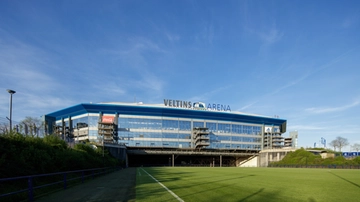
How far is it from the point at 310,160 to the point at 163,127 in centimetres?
5307

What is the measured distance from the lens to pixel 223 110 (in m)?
111

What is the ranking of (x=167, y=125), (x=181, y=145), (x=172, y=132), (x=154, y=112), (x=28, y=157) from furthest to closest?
1. (x=181, y=145)
2. (x=172, y=132)
3. (x=167, y=125)
4. (x=154, y=112)
5. (x=28, y=157)

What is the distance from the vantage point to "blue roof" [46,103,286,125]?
9412 centimetres

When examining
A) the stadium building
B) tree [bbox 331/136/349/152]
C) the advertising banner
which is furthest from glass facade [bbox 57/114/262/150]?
tree [bbox 331/136/349/152]

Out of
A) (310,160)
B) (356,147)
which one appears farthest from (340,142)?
(310,160)

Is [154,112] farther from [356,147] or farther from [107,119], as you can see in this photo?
[356,147]

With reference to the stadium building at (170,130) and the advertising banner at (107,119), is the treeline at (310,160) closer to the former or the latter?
the stadium building at (170,130)

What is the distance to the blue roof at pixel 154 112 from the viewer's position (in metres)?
94.1

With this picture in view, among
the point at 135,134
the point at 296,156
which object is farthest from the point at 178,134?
the point at 296,156

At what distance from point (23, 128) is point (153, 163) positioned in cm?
8717

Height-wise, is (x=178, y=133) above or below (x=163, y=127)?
below

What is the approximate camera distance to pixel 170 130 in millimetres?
99688

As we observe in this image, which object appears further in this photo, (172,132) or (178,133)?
(178,133)

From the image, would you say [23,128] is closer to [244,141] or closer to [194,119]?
[194,119]
